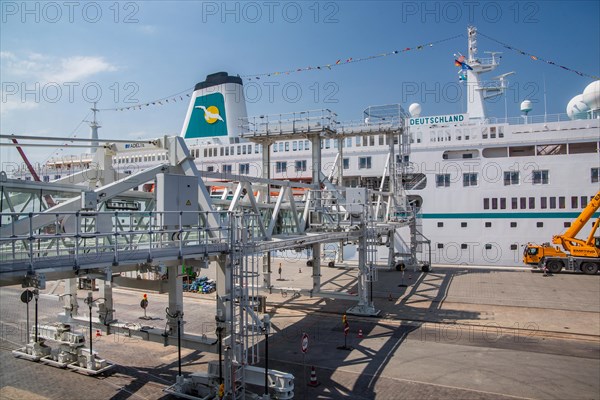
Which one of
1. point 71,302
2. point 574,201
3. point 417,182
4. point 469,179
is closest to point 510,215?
point 469,179

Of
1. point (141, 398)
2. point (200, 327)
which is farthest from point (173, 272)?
point (200, 327)

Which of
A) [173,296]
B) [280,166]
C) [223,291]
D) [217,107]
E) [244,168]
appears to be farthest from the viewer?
[217,107]

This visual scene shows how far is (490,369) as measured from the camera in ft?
39.4

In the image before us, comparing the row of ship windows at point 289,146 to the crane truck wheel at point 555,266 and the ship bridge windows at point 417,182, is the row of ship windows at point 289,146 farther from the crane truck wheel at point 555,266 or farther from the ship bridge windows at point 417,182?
the crane truck wheel at point 555,266

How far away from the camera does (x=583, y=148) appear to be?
30922 millimetres

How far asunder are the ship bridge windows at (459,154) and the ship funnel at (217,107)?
17.9 meters

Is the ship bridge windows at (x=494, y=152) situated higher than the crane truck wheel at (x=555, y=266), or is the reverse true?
the ship bridge windows at (x=494, y=152)

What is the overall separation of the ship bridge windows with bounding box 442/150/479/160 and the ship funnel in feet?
58.8

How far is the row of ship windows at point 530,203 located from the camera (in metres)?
30.1

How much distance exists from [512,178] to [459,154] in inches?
161

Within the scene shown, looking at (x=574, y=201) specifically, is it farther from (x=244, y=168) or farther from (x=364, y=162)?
(x=244, y=168)

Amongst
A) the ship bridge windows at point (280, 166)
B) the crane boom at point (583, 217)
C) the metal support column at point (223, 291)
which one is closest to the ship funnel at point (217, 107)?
the ship bridge windows at point (280, 166)

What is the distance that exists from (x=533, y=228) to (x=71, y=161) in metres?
43.0

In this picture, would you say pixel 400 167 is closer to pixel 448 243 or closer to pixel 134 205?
pixel 448 243
